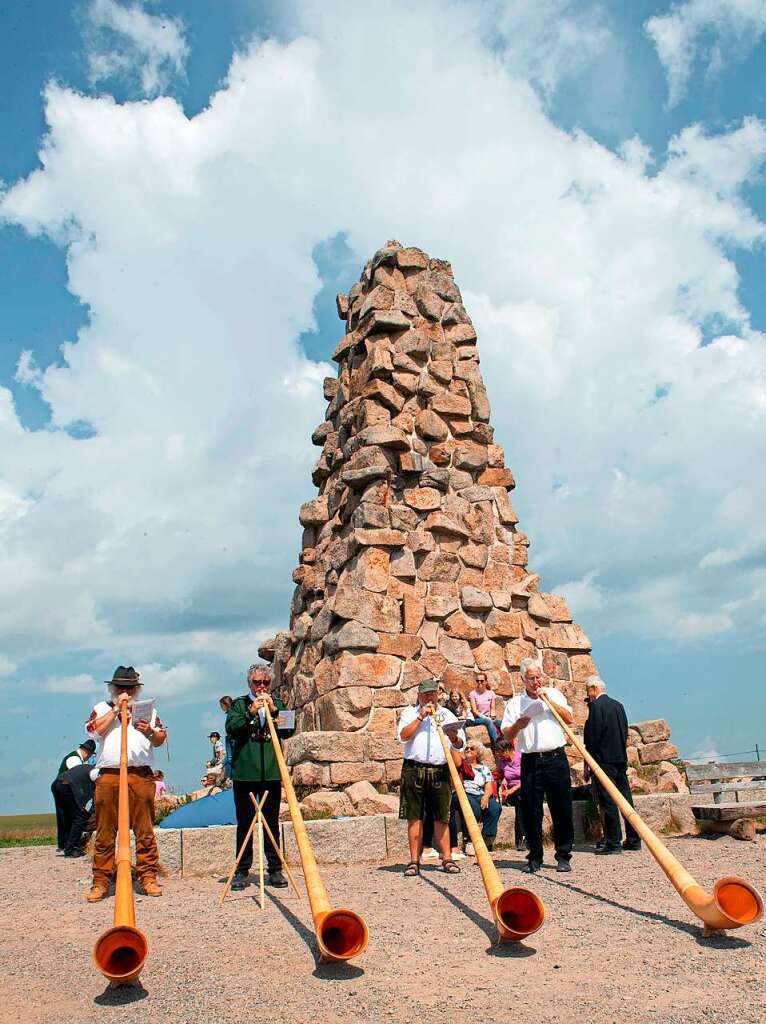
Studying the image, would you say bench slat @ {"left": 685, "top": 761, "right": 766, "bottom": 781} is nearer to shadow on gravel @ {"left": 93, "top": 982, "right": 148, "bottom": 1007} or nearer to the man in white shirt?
the man in white shirt

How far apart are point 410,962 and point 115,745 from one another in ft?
10.3

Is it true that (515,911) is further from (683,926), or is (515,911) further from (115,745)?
(115,745)

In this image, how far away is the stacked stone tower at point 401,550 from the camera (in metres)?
9.95

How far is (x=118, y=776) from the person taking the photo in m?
6.77

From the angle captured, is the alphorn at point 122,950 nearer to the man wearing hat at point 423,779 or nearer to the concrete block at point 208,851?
the man wearing hat at point 423,779

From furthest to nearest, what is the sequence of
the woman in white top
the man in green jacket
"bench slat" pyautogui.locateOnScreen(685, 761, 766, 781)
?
"bench slat" pyautogui.locateOnScreen(685, 761, 766, 781) → the woman in white top → the man in green jacket

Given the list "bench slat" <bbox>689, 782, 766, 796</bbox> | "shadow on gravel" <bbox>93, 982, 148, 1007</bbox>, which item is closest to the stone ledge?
"bench slat" <bbox>689, 782, 766, 796</bbox>

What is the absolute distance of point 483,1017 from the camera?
3.66 metres

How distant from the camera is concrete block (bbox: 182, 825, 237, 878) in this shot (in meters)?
7.68

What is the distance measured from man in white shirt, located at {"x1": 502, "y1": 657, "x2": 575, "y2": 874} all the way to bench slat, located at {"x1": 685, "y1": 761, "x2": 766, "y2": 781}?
3.39 metres

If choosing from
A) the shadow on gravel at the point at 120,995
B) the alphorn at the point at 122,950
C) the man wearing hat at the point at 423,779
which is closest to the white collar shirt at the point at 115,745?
the man wearing hat at the point at 423,779

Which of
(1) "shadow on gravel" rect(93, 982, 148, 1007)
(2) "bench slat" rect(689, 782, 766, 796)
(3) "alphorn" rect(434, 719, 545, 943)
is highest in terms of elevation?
(2) "bench slat" rect(689, 782, 766, 796)

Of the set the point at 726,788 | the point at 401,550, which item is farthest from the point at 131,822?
the point at 726,788

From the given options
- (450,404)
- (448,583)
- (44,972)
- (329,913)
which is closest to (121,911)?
(44,972)
